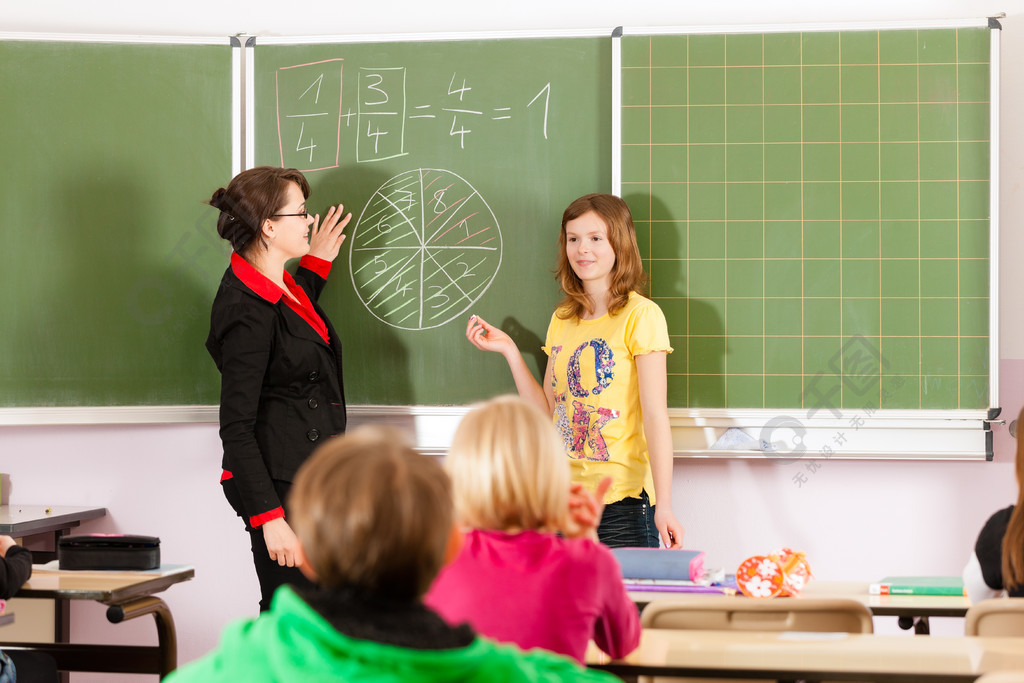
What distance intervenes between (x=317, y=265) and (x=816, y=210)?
5.47ft

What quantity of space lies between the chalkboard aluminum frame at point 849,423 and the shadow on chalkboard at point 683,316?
0.06 metres

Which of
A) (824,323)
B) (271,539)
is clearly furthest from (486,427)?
(824,323)

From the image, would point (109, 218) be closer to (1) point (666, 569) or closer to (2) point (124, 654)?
(2) point (124, 654)

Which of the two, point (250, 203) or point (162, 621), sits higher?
point (250, 203)

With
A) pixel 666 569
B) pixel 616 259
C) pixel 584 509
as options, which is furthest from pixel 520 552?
pixel 616 259

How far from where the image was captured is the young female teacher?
266 centimetres

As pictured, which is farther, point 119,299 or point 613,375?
point 119,299

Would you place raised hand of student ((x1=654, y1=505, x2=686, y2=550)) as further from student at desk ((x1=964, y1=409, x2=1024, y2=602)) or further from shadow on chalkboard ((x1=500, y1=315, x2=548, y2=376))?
student at desk ((x1=964, y1=409, x2=1024, y2=602))

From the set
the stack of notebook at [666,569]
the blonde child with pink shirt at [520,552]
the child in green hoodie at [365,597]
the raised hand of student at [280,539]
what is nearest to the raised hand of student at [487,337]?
the raised hand of student at [280,539]

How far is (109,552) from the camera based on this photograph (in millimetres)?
2398

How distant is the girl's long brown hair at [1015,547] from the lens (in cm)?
187

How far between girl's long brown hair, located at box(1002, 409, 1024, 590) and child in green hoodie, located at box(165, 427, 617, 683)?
130 centimetres

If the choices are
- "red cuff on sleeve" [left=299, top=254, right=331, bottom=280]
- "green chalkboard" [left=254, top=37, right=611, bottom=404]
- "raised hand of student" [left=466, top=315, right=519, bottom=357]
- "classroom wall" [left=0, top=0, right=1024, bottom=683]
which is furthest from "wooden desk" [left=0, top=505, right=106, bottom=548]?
"raised hand of student" [left=466, top=315, right=519, bottom=357]

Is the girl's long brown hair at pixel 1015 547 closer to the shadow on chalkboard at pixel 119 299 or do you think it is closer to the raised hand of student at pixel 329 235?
the raised hand of student at pixel 329 235
